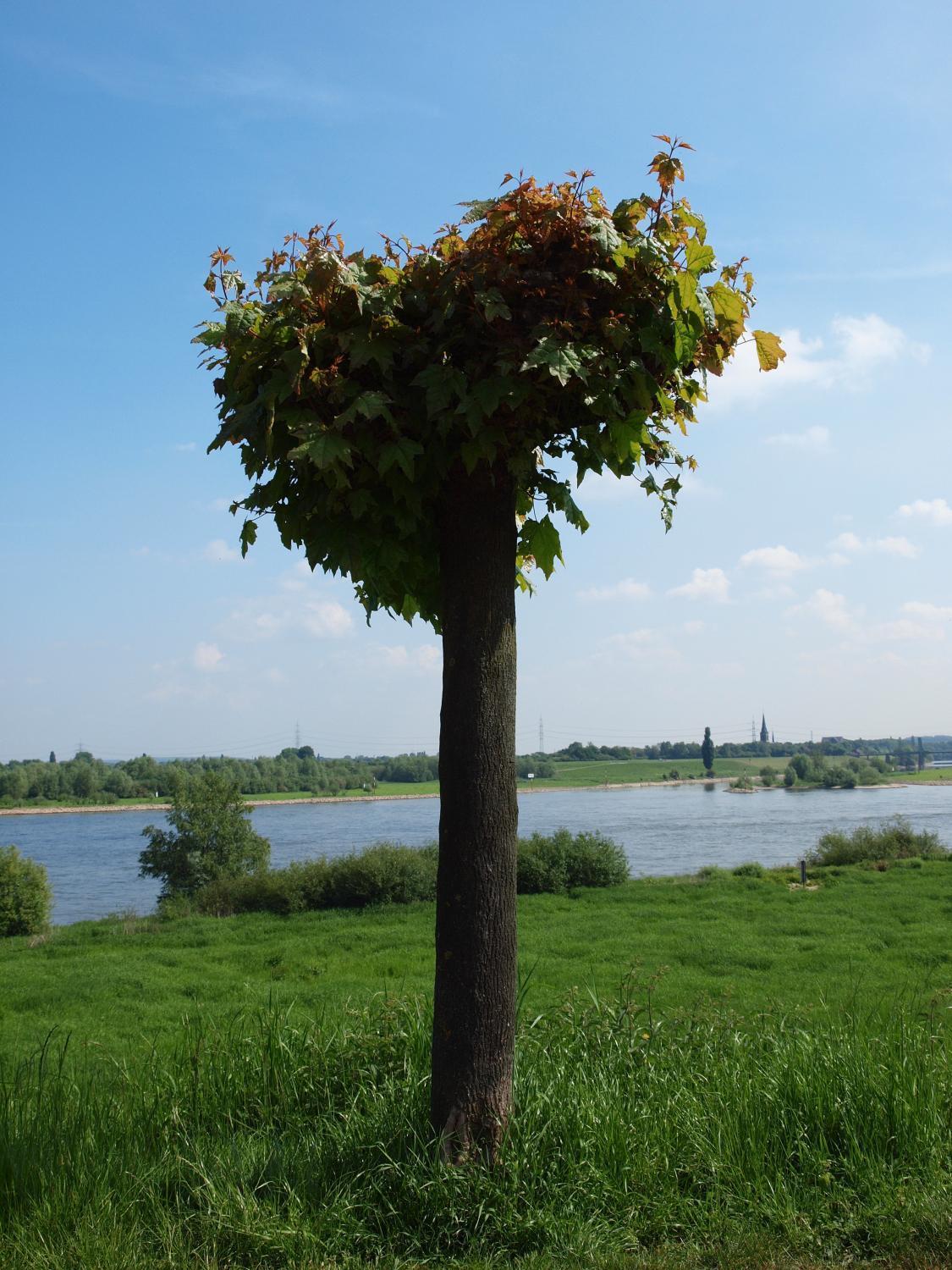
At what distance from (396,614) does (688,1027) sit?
2.86m

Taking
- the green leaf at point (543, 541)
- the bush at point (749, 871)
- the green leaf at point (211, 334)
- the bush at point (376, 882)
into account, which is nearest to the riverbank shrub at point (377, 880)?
→ the bush at point (376, 882)

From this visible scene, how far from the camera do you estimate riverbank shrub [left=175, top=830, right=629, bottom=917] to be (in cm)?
2097

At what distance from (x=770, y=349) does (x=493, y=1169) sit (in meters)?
3.15

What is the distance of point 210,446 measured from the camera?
3398 mm

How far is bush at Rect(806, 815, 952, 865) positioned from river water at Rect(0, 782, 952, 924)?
21.1ft

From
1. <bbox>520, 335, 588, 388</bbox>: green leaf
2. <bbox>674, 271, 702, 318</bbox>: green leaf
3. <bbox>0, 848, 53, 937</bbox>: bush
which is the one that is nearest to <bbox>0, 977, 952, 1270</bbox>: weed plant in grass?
A: <bbox>520, 335, 588, 388</bbox>: green leaf

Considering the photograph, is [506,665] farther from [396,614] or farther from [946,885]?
[946,885]

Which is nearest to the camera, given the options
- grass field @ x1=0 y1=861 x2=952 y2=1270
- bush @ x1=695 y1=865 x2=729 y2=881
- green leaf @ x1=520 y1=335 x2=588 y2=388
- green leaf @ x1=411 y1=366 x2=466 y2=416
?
grass field @ x1=0 y1=861 x2=952 y2=1270

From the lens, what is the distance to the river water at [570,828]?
3744 cm

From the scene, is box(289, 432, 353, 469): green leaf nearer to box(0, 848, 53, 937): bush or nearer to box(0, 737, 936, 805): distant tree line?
box(0, 848, 53, 937): bush

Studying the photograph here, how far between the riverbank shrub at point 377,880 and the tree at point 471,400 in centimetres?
1784

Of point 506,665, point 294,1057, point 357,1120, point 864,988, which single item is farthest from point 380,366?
point 864,988

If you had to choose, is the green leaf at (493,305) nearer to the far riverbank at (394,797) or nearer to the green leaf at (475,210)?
the green leaf at (475,210)

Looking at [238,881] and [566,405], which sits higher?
[566,405]
